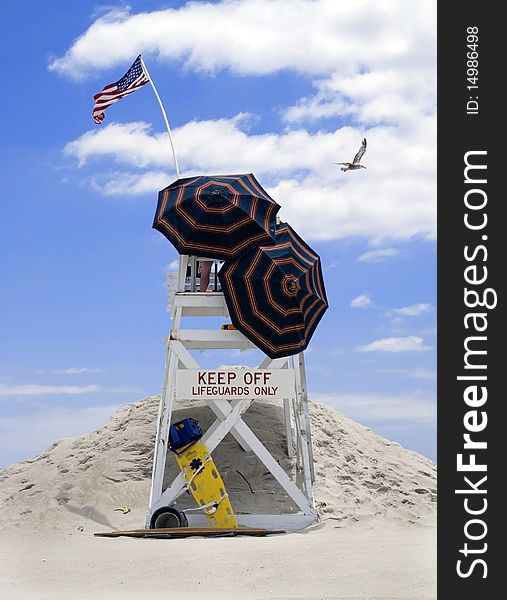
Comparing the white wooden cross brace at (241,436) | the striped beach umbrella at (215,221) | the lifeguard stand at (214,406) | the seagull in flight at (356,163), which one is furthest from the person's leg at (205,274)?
the seagull in flight at (356,163)

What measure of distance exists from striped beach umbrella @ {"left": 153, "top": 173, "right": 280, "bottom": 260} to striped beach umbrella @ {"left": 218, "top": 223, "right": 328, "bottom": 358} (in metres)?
0.38

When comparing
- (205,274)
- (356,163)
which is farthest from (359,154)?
(205,274)

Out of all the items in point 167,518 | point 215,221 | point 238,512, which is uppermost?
point 215,221

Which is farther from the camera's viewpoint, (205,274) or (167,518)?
(205,274)

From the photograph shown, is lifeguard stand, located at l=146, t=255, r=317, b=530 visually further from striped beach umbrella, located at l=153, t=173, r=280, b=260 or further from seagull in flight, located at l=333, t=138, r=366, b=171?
seagull in flight, located at l=333, t=138, r=366, b=171

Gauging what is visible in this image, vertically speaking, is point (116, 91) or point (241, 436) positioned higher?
point (116, 91)

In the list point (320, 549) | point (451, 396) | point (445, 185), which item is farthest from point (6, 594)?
point (445, 185)

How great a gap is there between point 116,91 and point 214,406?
8961mm

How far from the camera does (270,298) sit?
21.8 meters

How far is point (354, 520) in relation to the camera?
70.4 feet

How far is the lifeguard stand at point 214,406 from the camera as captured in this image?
21672mm

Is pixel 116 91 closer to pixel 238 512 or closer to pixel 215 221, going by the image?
pixel 215 221

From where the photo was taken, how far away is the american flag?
2489 cm

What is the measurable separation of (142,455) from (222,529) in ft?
21.0
